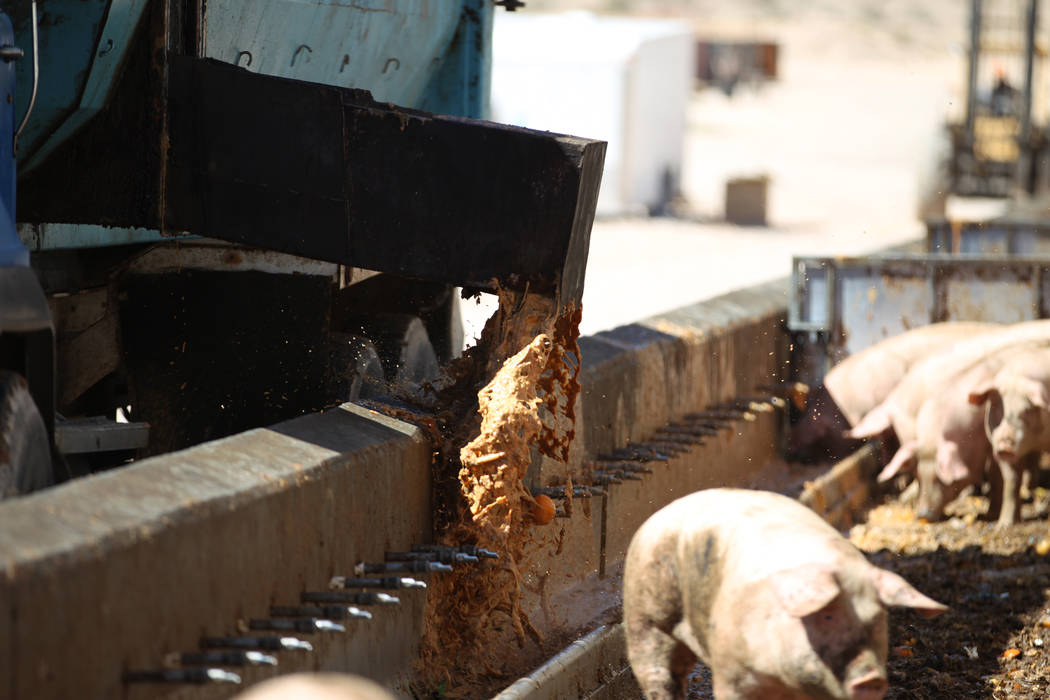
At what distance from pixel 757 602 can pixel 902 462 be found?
17.6 ft

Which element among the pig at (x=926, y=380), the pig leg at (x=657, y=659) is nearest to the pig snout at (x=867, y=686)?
the pig leg at (x=657, y=659)

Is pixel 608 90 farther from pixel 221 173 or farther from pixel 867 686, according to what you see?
pixel 867 686

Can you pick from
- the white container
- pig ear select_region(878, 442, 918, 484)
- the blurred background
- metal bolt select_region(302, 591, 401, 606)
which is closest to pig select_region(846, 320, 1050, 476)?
pig ear select_region(878, 442, 918, 484)

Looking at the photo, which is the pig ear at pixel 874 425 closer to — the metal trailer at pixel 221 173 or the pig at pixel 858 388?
the pig at pixel 858 388

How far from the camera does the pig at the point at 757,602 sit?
4.20 m

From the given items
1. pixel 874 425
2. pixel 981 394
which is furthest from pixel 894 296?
pixel 981 394

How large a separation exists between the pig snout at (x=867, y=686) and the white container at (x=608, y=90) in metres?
20.2

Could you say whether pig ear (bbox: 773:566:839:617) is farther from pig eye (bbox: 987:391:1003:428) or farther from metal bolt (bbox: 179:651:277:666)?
pig eye (bbox: 987:391:1003:428)

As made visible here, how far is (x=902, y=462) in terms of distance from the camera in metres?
9.43

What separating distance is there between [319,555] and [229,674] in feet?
2.82

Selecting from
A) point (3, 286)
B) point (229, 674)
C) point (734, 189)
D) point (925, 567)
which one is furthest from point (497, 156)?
point (734, 189)

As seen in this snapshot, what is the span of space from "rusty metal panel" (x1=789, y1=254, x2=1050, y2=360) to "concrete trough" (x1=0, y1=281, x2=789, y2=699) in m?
3.90

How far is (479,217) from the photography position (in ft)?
18.3

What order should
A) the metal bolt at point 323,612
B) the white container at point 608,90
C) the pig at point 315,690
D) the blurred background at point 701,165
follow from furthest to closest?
the white container at point 608,90
the blurred background at point 701,165
the metal bolt at point 323,612
the pig at point 315,690
